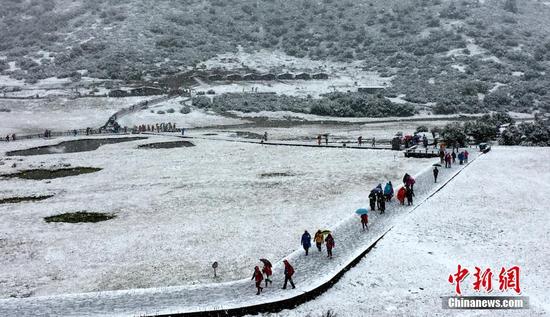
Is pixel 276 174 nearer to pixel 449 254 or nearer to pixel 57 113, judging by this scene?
pixel 449 254

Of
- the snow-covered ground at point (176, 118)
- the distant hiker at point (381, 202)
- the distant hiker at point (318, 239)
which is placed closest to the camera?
the distant hiker at point (318, 239)

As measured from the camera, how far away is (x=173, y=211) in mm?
23109

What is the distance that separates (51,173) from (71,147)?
11976mm

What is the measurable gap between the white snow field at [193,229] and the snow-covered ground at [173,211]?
2.6 inches

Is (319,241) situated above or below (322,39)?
below

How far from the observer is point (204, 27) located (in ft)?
386

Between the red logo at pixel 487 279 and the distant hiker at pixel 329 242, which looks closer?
the red logo at pixel 487 279

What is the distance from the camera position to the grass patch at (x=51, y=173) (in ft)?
104

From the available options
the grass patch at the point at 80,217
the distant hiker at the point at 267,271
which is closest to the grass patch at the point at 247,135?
the grass patch at the point at 80,217

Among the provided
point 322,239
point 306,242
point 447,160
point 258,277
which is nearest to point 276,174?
point 447,160

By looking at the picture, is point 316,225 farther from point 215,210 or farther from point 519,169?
point 519,169

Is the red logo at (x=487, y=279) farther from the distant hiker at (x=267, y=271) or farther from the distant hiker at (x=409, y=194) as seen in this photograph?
the distant hiker at (x=409, y=194)

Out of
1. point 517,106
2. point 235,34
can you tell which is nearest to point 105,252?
point 517,106

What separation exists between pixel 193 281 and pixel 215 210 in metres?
8.19
